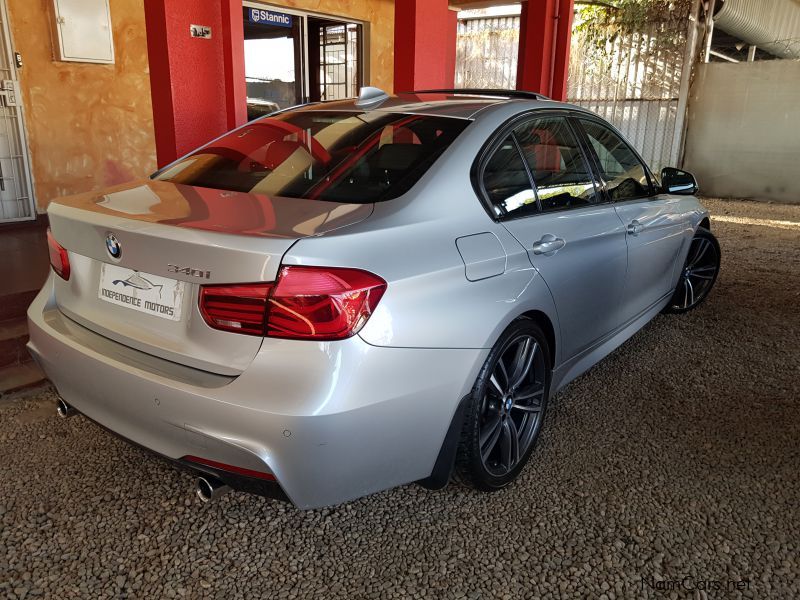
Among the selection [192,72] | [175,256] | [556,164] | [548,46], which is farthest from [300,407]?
[548,46]

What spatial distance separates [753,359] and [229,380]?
3.54 m

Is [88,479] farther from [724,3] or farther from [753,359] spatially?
[724,3]

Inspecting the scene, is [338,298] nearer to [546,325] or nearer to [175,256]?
[175,256]

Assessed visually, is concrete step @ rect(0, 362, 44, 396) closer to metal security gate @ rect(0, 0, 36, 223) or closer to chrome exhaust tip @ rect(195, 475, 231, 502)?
chrome exhaust tip @ rect(195, 475, 231, 502)

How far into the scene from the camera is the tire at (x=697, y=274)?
4.89 meters

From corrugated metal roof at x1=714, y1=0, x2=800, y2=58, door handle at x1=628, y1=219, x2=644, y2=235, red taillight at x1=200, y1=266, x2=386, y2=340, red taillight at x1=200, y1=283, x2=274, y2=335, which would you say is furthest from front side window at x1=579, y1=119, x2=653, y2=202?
corrugated metal roof at x1=714, y1=0, x2=800, y2=58

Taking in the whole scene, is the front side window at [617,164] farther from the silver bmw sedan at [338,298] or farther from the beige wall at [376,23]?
the beige wall at [376,23]

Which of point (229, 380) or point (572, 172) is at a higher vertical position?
point (572, 172)

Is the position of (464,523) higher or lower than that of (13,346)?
lower

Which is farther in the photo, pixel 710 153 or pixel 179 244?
pixel 710 153

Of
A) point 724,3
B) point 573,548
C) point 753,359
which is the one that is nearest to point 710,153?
point 724,3

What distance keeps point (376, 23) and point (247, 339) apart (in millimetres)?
8567

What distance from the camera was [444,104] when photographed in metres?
2.99

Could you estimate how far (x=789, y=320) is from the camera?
198 inches
